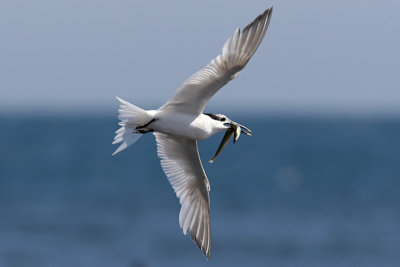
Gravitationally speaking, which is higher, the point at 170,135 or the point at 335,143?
the point at 170,135

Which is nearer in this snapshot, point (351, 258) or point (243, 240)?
point (351, 258)

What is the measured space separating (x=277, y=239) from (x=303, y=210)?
639 centimetres

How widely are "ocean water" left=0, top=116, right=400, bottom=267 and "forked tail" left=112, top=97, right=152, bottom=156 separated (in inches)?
422

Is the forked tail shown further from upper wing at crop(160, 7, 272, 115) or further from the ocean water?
the ocean water

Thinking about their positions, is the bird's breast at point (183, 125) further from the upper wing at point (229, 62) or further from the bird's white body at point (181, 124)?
the upper wing at point (229, 62)

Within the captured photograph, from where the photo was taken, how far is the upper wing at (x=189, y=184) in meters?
11.7

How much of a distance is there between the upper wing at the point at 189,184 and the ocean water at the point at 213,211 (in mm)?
9265

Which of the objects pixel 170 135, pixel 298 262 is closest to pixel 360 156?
pixel 298 262

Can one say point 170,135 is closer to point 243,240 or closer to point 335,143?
point 243,240

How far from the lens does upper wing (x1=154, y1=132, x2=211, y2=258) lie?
38.5ft

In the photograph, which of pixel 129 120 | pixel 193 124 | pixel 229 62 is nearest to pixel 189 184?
pixel 193 124

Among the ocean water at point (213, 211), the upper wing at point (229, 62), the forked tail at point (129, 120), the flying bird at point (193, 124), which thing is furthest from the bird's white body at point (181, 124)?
the ocean water at point (213, 211)

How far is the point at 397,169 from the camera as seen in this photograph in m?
50.5

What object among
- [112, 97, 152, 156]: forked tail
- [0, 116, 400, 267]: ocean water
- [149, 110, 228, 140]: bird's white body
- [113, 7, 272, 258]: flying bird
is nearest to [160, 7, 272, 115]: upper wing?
[113, 7, 272, 258]: flying bird
